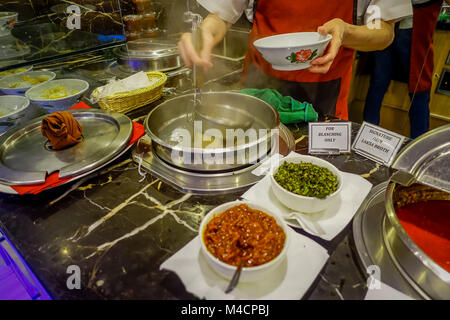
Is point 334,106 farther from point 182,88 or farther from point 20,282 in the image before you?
point 20,282

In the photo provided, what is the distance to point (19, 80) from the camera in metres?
1.93

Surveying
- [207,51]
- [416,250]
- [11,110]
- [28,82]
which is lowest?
[416,250]

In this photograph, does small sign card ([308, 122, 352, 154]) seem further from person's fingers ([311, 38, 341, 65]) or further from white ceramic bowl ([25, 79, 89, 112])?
white ceramic bowl ([25, 79, 89, 112])

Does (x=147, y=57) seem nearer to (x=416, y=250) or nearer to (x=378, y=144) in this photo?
(x=378, y=144)

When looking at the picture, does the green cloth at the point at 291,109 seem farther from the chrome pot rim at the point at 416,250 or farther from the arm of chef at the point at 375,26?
the chrome pot rim at the point at 416,250

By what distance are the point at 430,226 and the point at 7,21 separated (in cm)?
235

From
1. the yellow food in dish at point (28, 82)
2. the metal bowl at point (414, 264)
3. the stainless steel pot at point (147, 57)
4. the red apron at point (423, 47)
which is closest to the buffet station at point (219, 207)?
the metal bowl at point (414, 264)

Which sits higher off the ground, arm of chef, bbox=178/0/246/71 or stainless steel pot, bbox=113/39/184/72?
arm of chef, bbox=178/0/246/71

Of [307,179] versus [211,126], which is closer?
[307,179]

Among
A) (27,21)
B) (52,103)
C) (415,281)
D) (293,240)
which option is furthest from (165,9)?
(415,281)

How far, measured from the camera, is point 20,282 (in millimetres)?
1324

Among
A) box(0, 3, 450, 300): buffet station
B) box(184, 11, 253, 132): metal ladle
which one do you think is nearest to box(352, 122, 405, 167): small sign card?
box(0, 3, 450, 300): buffet station

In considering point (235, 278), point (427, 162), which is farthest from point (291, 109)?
point (235, 278)

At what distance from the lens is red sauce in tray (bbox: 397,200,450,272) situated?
2.84 feet
